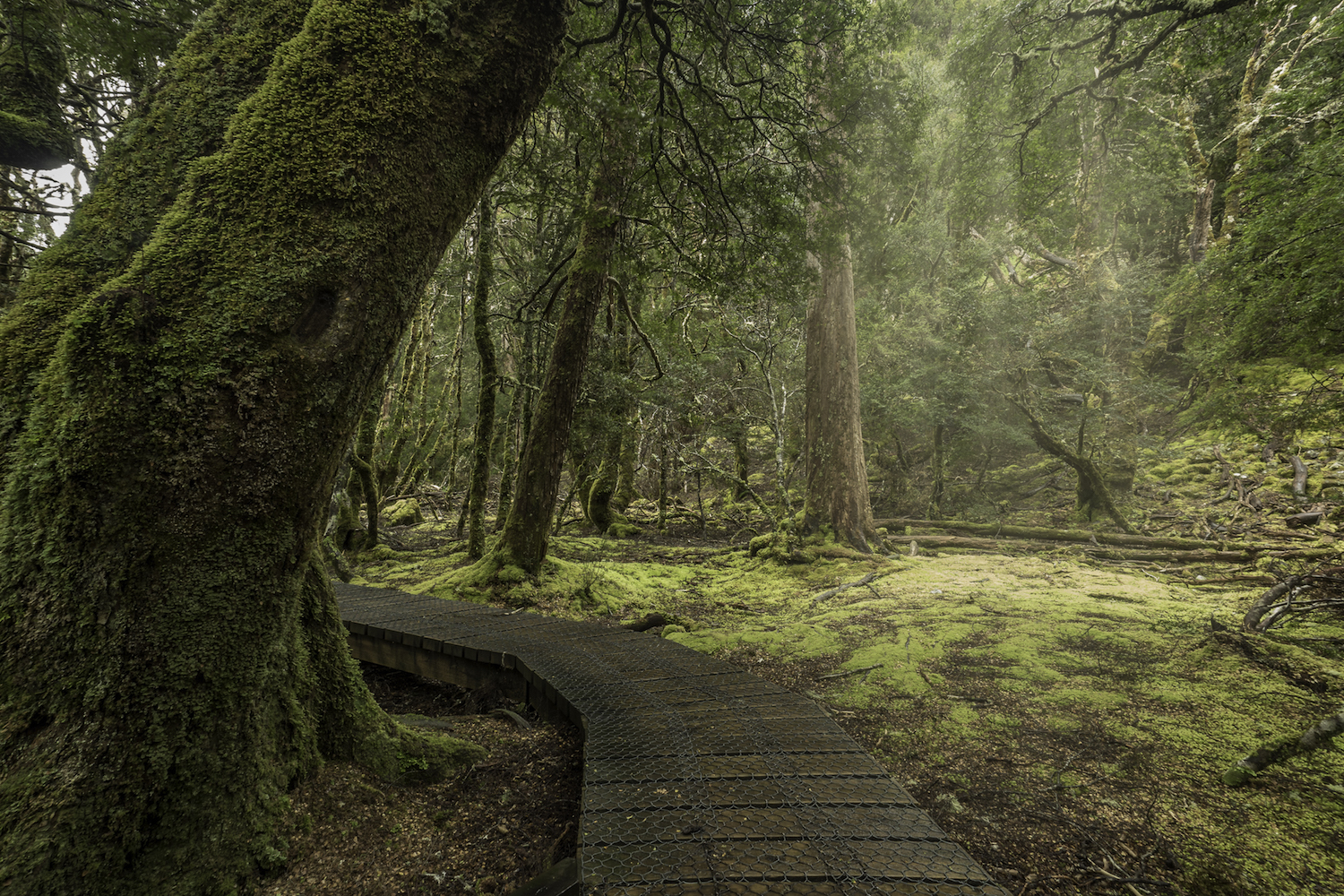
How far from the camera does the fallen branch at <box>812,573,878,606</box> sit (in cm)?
736

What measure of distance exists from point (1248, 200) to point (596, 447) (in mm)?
9133

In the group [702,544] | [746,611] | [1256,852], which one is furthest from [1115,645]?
[702,544]

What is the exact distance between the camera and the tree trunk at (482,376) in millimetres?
7156

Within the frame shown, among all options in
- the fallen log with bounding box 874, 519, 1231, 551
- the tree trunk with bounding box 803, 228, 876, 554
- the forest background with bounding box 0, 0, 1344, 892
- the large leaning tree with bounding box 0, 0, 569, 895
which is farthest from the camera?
the tree trunk with bounding box 803, 228, 876, 554

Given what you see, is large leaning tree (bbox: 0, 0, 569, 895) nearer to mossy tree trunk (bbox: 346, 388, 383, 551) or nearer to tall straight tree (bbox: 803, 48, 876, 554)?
mossy tree trunk (bbox: 346, 388, 383, 551)

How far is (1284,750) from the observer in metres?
2.86

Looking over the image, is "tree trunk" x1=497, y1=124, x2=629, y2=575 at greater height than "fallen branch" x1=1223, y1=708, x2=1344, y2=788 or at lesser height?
greater

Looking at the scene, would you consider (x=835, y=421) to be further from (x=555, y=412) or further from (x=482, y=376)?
(x=482, y=376)

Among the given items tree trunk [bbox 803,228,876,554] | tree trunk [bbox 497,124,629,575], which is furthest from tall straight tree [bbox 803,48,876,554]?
tree trunk [bbox 497,124,629,575]

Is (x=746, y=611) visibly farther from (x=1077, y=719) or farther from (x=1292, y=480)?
(x=1292, y=480)

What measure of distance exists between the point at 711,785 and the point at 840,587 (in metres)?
5.97

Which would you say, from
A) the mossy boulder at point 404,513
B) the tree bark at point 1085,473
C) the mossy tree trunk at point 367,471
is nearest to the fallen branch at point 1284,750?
the mossy tree trunk at point 367,471

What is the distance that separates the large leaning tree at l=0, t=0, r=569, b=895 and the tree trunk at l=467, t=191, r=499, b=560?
17.2ft

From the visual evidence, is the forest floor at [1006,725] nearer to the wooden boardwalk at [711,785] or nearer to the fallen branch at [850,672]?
the fallen branch at [850,672]
